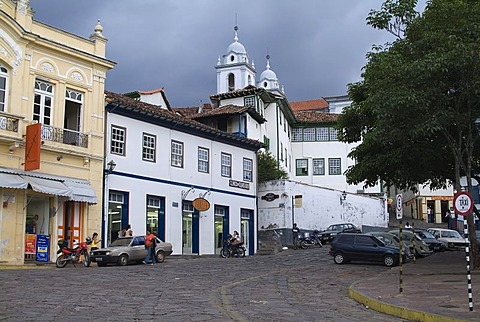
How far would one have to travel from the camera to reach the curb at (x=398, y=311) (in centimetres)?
1148

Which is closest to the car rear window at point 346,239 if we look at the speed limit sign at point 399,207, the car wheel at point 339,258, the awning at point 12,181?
the car wheel at point 339,258

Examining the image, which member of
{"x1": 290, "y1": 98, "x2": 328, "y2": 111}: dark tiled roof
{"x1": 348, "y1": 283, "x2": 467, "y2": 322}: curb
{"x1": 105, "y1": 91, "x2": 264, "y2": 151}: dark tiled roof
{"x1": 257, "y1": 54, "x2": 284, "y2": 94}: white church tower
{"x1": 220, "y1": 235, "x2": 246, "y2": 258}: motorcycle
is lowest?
{"x1": 348, "y1": 283, "x2": 467, "y2": 322}: curb

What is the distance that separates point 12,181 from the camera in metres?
24.1

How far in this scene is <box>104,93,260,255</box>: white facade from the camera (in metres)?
30.5

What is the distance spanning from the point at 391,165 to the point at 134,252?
430 inches

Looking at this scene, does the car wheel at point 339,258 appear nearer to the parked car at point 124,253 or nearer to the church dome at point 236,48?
the parked car at point 124,253

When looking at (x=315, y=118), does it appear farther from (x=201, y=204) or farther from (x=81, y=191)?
(x=81, y=191)

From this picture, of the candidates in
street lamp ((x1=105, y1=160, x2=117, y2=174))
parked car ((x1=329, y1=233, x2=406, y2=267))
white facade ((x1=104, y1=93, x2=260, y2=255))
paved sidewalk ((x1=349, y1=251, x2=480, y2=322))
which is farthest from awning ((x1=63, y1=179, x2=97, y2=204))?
paved sidewalk ((x1=349, y1=251, x2=480, y2=322))

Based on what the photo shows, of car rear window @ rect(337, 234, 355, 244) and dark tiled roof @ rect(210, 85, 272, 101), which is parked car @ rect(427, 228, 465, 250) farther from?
dark tiled roof @ rect(210, 85, 272, 101)

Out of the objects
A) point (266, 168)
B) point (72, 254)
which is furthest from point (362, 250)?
point (266, 168)

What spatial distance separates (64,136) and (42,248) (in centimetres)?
480

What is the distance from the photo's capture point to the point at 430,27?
20.4 meters

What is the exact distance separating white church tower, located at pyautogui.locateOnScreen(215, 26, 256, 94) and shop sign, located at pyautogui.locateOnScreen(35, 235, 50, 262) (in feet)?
202

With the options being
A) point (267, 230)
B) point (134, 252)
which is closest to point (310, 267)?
point (134, 252)
